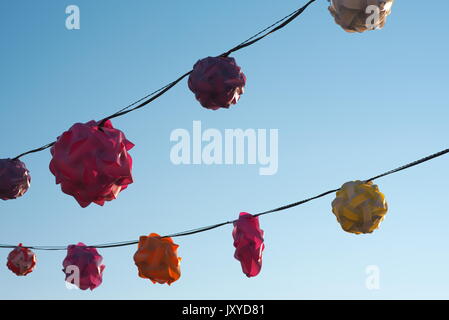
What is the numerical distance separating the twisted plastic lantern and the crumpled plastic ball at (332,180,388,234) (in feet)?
5.96

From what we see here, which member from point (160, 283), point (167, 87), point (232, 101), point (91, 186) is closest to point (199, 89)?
point (232, 101)

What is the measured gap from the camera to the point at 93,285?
8.33m

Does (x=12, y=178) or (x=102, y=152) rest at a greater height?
(x=12, y=178)

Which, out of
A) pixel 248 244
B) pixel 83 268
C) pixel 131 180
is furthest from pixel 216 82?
pixel 83 268

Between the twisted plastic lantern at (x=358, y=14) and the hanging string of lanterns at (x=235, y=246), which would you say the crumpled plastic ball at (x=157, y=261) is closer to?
the hanging string of lanterns at (x=235, y=246)

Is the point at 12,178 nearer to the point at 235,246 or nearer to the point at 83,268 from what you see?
the point at 83,268

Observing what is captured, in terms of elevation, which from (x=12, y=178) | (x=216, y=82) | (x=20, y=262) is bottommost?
(x=20, y=262)

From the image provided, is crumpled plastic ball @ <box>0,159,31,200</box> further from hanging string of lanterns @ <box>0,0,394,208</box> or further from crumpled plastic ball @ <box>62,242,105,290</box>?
hanging string of lanterns @ <box>0,0,394,208</box>

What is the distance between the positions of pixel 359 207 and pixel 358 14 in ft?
6.64

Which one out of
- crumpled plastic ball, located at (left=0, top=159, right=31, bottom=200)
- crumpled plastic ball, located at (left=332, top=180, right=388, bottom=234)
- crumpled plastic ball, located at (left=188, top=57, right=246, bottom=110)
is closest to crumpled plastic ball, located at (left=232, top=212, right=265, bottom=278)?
crumpled plastic ball, located at (left=332, top=180, right=388, bottom=234)

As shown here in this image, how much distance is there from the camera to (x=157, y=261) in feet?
23.8

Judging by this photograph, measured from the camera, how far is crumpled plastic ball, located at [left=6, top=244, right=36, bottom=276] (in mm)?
10604
